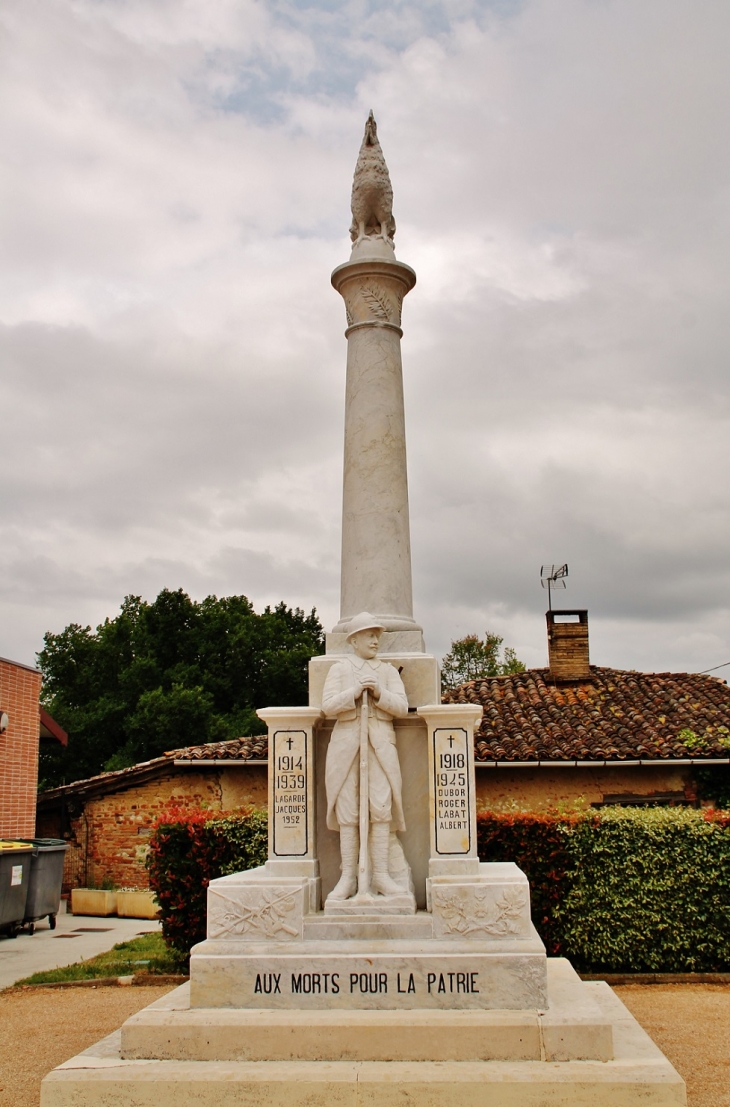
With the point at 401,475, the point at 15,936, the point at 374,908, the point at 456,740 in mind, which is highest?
the point at 401,475

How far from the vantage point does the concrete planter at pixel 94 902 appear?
16.0 metres

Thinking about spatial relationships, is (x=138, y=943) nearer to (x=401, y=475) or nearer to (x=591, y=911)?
(x=591, y=911)

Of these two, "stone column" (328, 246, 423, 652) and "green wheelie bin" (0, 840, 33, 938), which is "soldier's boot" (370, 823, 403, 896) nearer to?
"stone column" (328, 246, 423, 652)

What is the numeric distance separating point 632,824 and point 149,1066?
6.21m

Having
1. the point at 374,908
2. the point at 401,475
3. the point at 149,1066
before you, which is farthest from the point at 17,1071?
the point at 401,475

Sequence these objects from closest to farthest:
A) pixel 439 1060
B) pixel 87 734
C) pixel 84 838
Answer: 1. pixel 439 1060
2. pixel 84 838
3. pixel 87 734

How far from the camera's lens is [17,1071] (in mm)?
6230

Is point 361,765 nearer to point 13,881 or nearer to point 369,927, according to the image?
point 369,927

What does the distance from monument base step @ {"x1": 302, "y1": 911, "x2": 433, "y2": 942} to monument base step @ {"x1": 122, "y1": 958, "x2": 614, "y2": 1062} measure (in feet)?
1.52

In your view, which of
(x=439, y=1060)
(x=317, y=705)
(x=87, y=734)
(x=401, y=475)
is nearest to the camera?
(x=439, y=1060)

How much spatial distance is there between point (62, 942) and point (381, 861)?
28.3ft

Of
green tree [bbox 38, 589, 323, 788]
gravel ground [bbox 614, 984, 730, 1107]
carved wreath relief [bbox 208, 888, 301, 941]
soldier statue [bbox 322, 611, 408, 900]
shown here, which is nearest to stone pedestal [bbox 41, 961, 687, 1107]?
carved wreath relief [bbox 208, 888, 301, 941]

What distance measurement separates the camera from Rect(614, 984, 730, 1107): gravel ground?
5.76 metres

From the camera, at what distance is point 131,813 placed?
17516 millimetres
